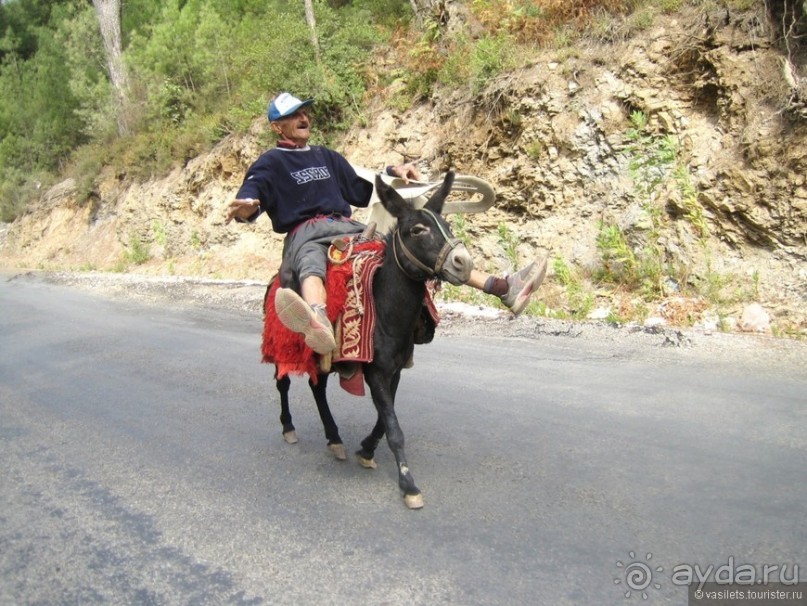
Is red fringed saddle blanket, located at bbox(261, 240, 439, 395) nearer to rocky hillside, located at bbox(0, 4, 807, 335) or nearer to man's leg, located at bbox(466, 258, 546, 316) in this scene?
man's leg, located at bbox(466, 258, 546, 316)

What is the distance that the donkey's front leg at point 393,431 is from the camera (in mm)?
4242

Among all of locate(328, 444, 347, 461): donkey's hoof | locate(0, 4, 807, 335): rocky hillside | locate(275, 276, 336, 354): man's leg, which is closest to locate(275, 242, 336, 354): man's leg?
locate(275, 276, 336, 354): man's leg

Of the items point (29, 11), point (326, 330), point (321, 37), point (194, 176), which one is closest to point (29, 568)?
point (326, 330)

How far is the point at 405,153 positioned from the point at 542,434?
11303 mm

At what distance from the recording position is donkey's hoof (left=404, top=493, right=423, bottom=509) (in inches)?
165

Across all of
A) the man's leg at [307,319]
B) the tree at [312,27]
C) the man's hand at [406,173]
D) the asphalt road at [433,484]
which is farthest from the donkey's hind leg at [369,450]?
the tree at [312,27]

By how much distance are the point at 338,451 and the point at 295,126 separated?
2413 millimetres

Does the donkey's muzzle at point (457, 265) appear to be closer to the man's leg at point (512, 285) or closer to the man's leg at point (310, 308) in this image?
the man's leg at point (512, 285)

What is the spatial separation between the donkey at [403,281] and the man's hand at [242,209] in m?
0.92

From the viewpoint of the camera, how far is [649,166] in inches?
432

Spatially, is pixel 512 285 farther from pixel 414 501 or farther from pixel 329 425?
pixel 329 425

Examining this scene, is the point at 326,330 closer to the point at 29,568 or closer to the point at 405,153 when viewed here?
the point at 29,568

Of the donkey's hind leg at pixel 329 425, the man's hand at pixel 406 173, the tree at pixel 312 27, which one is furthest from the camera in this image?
the tree at pixel 312 27

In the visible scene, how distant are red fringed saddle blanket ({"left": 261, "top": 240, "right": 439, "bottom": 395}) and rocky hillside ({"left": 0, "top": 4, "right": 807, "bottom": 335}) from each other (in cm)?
568
